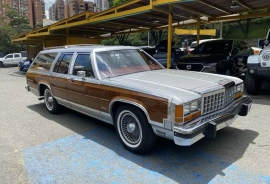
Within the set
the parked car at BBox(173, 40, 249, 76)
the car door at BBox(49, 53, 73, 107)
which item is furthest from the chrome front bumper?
the parked car at BBox(173, 40, 249, 76)

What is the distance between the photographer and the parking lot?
10.0 feet

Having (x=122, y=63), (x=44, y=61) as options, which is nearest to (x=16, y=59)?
(x=44, y=61)

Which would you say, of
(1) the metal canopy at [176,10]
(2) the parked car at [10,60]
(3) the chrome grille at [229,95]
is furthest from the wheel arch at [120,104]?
(2) the parked car at [10,60]

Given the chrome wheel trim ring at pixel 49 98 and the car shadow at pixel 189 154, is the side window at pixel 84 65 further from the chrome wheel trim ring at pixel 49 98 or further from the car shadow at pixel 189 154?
the chrome wheel trim ring at pixel 49 98

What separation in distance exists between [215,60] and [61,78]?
533 cm

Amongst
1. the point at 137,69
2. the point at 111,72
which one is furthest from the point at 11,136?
the point at 137,69

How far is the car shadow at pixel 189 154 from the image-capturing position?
123 inches

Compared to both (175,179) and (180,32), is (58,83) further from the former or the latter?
(180,32)

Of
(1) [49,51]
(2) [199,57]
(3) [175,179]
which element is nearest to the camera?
(3) [175,179]

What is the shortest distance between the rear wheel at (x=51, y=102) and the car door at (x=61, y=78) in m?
0.34

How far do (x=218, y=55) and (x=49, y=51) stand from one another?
5928 millimetres

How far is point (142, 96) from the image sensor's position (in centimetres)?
332

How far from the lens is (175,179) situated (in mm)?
2975

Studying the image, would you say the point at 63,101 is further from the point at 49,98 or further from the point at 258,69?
the point at 258,69
